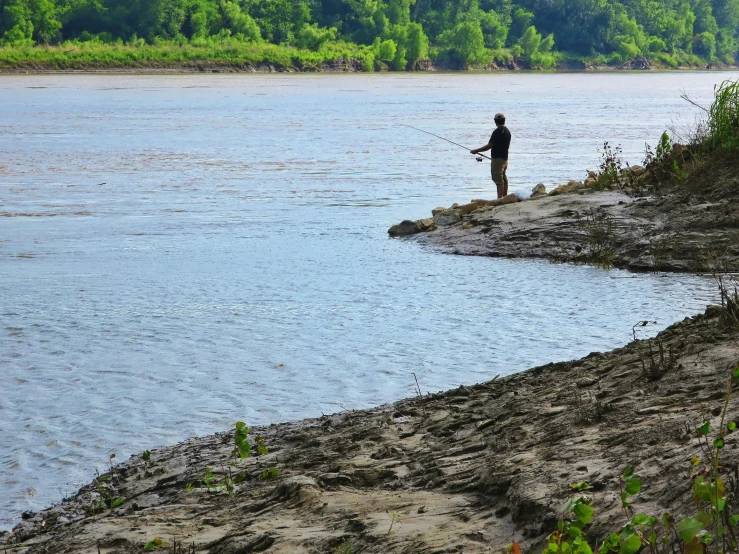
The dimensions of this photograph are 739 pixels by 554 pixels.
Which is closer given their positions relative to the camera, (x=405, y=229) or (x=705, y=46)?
(x=405, y=229)

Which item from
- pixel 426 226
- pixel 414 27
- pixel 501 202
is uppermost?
pixel 414 27

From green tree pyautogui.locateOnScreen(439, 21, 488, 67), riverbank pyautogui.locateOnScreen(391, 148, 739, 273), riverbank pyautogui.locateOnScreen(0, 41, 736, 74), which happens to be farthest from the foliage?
green tree pyautogui.locateOnScreen(439, 21, 488, 67)

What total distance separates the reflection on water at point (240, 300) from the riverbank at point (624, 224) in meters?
0.54

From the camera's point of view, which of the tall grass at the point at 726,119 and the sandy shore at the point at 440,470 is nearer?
the sandy shore at the point at 440,470

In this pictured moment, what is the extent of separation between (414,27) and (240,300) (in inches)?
4624

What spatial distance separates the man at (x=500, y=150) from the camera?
57.8 ft

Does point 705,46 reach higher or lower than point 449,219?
higher

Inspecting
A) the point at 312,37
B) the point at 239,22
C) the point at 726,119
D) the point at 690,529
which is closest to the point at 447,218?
the point at 726,119

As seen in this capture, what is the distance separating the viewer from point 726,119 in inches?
585

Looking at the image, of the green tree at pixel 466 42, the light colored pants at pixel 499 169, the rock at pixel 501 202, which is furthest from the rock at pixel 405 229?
the green tree at pixel 466 42

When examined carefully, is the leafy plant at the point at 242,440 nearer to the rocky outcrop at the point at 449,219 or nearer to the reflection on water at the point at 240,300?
the reflection on water at the point at 240,300

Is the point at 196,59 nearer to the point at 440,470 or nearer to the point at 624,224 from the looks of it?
the point at 624,224

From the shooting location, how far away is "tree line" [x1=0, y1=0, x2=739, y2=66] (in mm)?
117125

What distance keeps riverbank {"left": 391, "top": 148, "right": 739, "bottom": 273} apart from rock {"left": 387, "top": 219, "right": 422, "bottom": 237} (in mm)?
21
